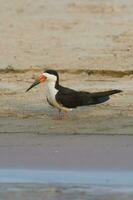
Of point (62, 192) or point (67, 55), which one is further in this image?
point (67, 55)

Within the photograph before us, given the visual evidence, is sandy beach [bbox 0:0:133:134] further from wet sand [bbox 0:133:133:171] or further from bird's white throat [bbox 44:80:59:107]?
wet sand [bbox 0:133:133:171]

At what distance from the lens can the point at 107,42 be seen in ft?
67.5

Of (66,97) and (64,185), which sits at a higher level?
(64,185)

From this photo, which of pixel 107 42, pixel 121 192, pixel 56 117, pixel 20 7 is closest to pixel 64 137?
pixel 56 117

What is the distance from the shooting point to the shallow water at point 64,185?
11234 millimetres

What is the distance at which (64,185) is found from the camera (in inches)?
460

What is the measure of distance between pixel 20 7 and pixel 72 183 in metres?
10.4

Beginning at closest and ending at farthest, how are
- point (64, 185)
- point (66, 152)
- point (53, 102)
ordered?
point (64, 185) → point (66, 152) → point (53, 102)

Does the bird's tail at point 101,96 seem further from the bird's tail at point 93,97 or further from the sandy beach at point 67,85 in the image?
the sandy beach at point 67,85

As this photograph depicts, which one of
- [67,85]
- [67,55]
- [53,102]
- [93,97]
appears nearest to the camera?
[53,102]

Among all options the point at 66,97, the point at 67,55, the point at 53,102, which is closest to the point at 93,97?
the point at 66,97

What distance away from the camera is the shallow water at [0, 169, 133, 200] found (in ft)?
36.9

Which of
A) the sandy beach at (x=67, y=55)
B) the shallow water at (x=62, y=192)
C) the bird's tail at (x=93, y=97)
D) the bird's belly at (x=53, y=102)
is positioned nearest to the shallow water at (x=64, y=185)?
the shallow water at (x=62, y=192)

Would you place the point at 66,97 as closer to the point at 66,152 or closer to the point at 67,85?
the point at 66,152
